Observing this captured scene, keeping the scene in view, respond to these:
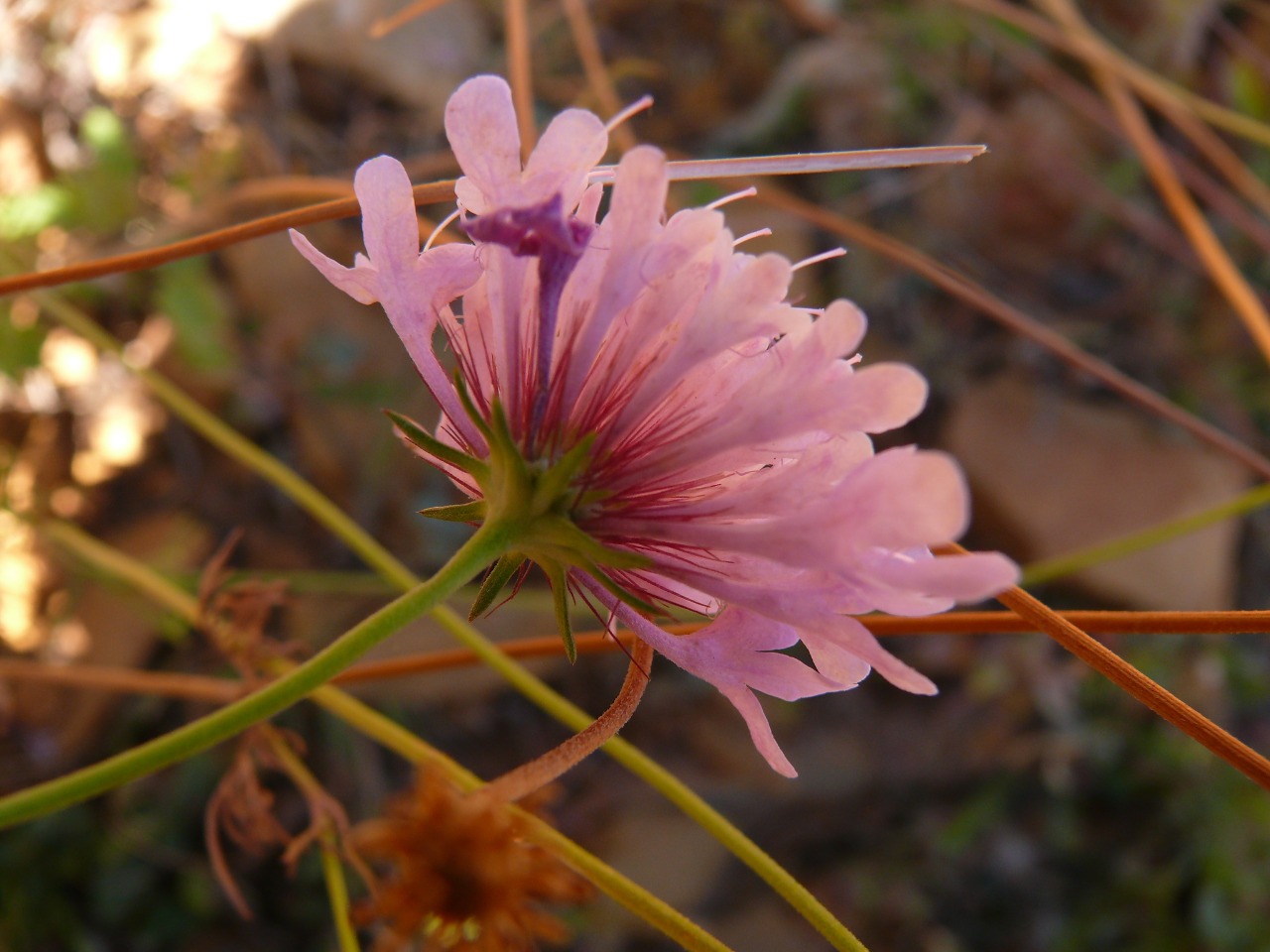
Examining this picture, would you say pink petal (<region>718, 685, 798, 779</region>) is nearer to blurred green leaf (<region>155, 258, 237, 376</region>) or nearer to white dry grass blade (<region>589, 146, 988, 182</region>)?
white dry grass blade (<region>589, 146, 988, 182</region>)

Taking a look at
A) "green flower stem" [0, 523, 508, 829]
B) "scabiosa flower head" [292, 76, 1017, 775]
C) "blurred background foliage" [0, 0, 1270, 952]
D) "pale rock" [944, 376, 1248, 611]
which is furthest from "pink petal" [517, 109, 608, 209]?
"pale rock" [944, 376, 1248, 611]

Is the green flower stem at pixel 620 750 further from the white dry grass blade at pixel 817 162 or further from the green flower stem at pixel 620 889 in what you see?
the white dry grass blade at pixel 817 162

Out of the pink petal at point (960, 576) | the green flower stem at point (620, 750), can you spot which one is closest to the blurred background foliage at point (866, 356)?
the green flower stem at point (620, 750)

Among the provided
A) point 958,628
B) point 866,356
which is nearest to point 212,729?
point 958,628

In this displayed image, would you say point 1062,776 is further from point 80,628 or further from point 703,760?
point 80,628

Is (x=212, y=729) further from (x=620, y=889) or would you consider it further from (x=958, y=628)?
(x=958, y=628)

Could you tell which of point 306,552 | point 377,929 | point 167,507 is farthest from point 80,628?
point 377,929
